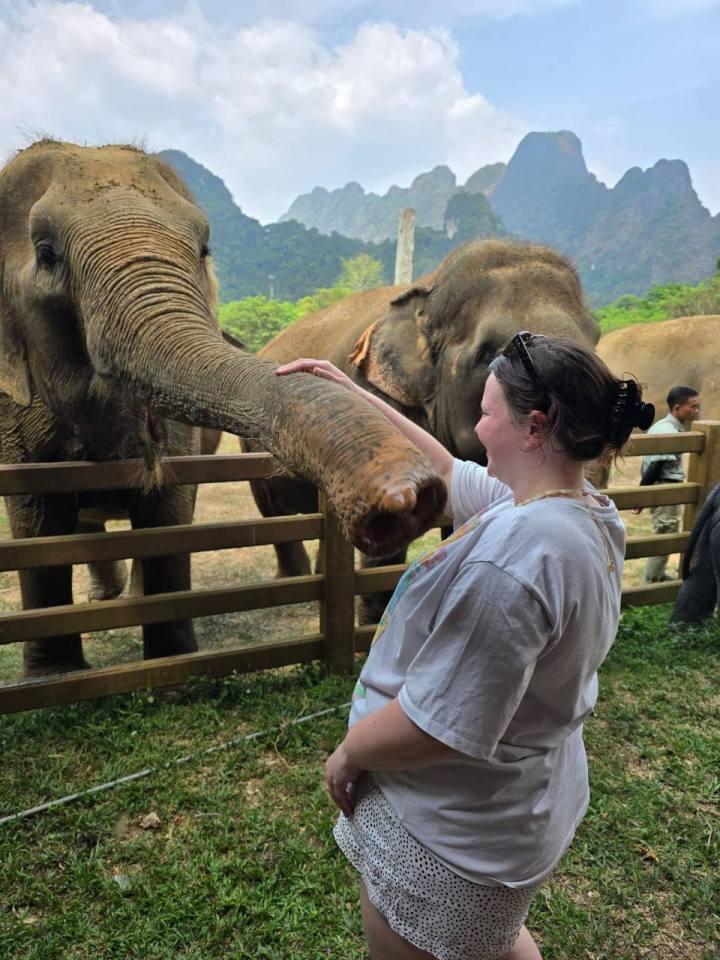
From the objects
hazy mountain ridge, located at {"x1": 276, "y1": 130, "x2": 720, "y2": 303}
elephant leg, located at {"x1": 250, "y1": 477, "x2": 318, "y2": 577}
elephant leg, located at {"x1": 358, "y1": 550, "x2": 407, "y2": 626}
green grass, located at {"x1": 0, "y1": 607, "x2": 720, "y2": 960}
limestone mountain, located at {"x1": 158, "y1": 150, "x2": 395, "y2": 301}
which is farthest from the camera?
hazy mountain ridge, located at {"x1": 276, "y1": 130, "x2": 720, "y2": 303}

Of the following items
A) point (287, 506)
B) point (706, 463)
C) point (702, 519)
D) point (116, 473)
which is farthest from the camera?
point (287, 506)

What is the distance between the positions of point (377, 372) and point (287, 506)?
69.3 inches

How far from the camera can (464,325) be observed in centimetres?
428

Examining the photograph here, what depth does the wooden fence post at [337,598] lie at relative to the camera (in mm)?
3729

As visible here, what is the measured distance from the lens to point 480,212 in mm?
81750

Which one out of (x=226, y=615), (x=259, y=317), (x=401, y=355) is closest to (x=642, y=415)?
(x=401, y=355)

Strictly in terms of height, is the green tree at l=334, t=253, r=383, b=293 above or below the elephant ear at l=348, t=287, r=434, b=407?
above

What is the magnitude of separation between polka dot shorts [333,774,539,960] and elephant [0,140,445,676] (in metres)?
0.64

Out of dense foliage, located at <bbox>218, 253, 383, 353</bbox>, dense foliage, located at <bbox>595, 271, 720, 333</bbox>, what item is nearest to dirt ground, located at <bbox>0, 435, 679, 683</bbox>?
dense foliage, located at <bbox>595, 271, 720, 333</bbox>

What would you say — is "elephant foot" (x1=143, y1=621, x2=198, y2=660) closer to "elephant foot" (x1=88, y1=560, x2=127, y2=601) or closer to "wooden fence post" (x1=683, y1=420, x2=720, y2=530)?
"elephant foot" (x1=88, y1=560, x2=127, y2=601)

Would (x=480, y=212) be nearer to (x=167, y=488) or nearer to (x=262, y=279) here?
(x=262, y=279)

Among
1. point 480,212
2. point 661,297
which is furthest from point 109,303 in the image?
point 480,212

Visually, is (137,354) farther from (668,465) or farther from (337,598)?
(668,465)

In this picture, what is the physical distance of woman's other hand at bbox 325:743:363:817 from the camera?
1296mm
